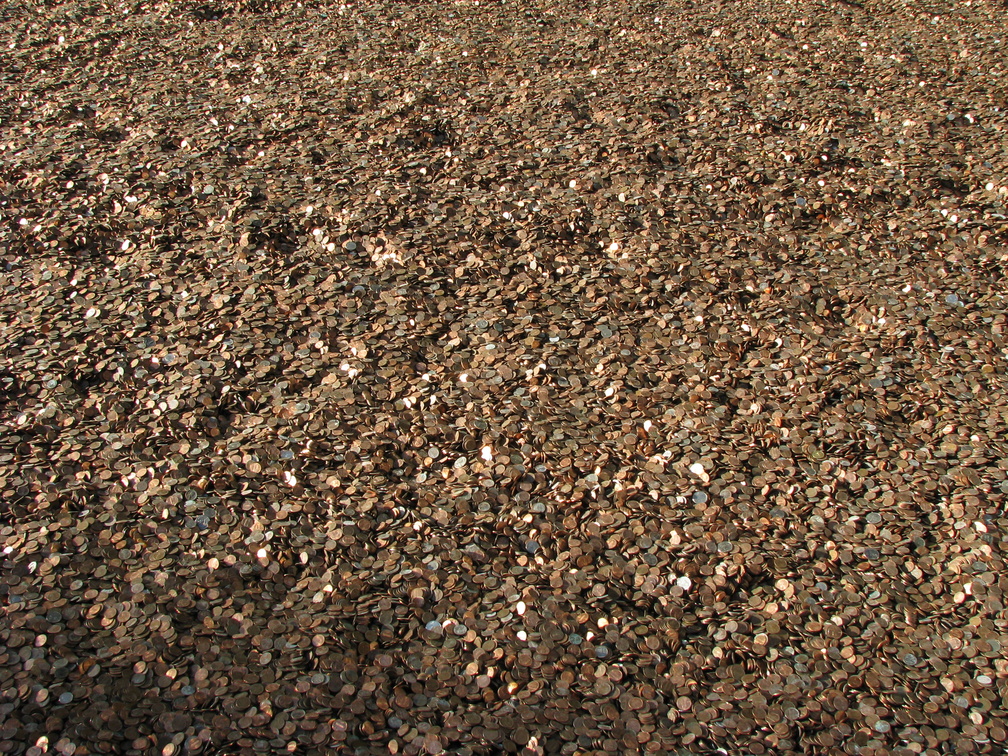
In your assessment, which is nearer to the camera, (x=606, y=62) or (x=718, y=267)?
(x=718, y=267)

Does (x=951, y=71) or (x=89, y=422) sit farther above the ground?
(x=89, y=422)

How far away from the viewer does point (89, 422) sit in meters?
3.34

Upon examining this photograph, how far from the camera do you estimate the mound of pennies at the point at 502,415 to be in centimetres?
246

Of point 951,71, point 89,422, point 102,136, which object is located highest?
point 102,136

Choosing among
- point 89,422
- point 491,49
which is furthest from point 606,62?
point 89,422

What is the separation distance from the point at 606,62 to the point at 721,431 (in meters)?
4.10

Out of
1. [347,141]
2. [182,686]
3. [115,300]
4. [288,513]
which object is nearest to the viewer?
[182,686]

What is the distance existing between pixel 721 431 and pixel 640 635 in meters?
1.04

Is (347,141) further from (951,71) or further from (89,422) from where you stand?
(951,71)

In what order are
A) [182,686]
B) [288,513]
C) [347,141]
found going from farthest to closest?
[347,141] < [288,513] < [182,686]

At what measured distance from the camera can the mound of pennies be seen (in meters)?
2.46

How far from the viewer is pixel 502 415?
3.39 m

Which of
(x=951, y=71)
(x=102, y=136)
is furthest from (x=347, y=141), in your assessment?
(x=951, y=71)

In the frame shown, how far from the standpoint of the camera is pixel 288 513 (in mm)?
2992
